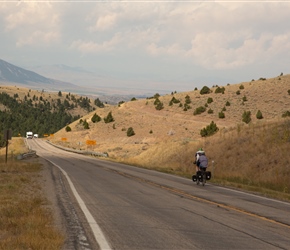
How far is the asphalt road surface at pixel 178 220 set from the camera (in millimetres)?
7578

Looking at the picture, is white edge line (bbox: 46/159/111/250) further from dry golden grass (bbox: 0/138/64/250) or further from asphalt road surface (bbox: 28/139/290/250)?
dry golden grass (bbox: 0/138/64/250)

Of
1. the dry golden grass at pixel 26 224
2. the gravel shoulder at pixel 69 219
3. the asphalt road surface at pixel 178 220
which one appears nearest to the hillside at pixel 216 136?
the asphalt road surface at pixel 178 220

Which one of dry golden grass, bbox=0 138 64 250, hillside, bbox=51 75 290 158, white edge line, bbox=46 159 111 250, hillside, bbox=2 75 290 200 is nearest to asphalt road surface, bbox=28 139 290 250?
white edge line, bbox=46 159 111 250

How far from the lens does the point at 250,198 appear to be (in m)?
15.4

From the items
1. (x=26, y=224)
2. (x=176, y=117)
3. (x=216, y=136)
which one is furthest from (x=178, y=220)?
(x=176, y=117)

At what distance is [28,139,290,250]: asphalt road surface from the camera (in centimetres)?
758

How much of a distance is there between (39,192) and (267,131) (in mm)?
21389

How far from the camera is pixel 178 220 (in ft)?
32.5

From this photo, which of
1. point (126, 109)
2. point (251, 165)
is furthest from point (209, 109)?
point (251, 165)

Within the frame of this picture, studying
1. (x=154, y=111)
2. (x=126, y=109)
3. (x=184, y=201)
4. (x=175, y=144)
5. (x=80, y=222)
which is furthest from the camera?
(x=126, y=109)

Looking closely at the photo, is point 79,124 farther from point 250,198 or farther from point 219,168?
point 250,198

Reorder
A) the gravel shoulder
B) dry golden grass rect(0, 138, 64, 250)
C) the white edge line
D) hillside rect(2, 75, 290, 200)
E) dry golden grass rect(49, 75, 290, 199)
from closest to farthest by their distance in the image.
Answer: dry golden grass rect(0, 138, 64, 250)
the white edge line
the gravel shoulder
hillside rect(2, 75, 290, 200)
dry golden grass rect(49, 75, 290, 199)

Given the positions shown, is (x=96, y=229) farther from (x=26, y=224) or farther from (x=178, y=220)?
(x=178, y=220)

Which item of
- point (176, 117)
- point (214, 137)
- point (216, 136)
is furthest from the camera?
point (176, 117)
